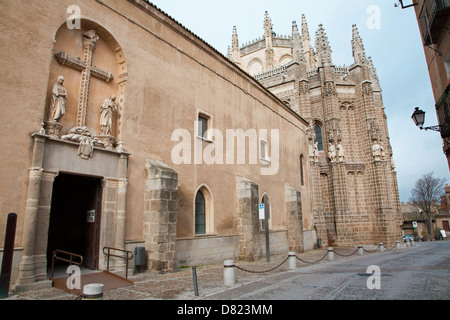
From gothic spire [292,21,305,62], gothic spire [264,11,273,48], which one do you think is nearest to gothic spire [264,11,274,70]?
gothic spire [264,11,273,48]

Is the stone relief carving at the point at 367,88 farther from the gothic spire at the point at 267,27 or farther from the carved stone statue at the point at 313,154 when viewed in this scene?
the gothic spire at the point at 267,27

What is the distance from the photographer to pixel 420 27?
12.0 metres

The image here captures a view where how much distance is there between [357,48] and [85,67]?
2947 cm

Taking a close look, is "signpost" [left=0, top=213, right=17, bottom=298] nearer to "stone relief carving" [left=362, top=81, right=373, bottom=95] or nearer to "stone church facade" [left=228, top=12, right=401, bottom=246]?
"stone church facade" [left=228, top=12, right=401, bottom=246]

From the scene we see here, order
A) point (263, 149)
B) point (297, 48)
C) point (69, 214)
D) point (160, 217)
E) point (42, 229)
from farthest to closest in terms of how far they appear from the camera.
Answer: point (297, 48), point (263, 149), point (69, 214), point (160, 217), point (42, 229)

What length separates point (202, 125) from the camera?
13.8 meters

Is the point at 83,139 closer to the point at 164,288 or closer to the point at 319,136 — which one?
the point at 164,288

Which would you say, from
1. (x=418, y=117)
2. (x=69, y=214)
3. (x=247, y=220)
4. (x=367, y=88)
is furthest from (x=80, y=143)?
(x=367, y=88)

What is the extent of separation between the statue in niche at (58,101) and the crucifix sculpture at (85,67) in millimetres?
675

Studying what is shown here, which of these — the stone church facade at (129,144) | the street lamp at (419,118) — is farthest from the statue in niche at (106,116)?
the street lamp at (419,118)

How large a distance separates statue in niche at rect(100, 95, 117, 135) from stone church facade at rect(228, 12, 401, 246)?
19.3 m

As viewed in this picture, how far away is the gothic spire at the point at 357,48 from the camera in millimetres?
30484

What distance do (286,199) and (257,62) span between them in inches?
1357
